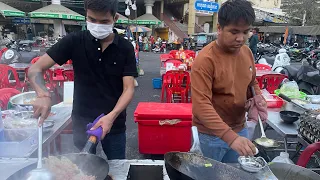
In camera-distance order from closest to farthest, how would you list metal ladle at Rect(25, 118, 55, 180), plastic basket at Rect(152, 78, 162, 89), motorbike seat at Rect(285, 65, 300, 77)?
metal ladle at Rect(25, 118, 55, 180)
motorbike seat at Rect(285, 65, 300, 77)
plastic basket at Rect(152, 78, 162, 89)

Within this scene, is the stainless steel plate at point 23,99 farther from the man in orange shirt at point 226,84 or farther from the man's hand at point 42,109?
the man in orange shirt at point 226,84

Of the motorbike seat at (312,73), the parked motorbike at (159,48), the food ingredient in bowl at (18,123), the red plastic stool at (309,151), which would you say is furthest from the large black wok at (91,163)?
the parked motorbike at (159,48)

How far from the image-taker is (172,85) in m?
5.45

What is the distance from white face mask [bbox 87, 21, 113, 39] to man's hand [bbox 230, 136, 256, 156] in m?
1.07

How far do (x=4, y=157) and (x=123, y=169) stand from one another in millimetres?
795

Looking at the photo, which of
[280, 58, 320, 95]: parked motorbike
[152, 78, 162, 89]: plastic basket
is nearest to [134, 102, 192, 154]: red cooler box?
[152, 78, 162, 89]: plastic basket

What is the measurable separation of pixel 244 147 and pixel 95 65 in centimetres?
111

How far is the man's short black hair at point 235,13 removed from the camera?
Answer: 133cm

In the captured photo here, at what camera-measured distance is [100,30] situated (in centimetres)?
159

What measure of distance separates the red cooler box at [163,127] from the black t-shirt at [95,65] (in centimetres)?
130

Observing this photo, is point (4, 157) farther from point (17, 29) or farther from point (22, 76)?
point (17, 29)

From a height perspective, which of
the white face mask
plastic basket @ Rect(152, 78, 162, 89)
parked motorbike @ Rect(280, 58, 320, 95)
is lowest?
plastic basket @ Rect(152, 78, 162, 89)

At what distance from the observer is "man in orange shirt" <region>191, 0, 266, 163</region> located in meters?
1.33

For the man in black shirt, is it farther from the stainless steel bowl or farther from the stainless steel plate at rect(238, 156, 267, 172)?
the stainless steel plate at rect(238, 156, 267, 172)
